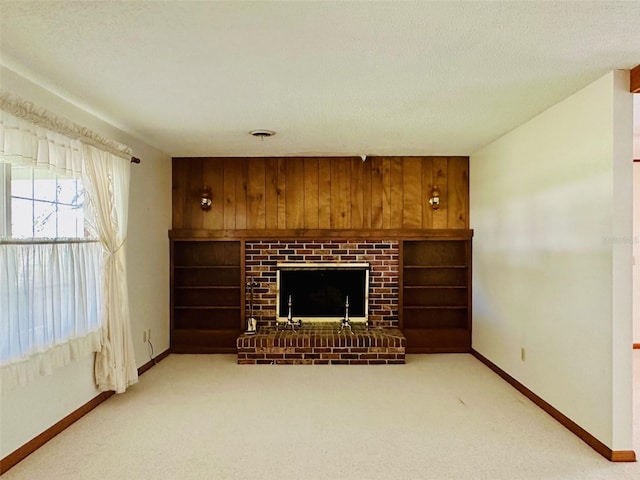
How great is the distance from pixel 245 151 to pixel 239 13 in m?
3.12

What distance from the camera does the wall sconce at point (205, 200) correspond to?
5.27 metres

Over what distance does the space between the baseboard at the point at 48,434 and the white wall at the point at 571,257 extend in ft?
11.8

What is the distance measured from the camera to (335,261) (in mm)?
5340

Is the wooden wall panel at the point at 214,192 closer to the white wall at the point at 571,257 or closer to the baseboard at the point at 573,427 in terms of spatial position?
the white wall at the point at 571,257

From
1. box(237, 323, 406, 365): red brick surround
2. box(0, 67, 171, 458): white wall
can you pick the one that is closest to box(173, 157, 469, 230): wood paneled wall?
box(0, 67, 171, 458): white wall

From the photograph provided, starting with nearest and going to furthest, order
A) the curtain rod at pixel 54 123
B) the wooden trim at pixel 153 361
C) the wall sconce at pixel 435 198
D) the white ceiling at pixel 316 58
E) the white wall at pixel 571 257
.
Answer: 1. the white ceiling at pixel 316 58
2. the curtain rod at pixel 54 123
3. the white wall at pixel 571 257
4. the wooden trim at pixel 153 361
5. the wall sconce at pixel 435 198

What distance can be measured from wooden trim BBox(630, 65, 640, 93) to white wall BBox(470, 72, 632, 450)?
0.13ft

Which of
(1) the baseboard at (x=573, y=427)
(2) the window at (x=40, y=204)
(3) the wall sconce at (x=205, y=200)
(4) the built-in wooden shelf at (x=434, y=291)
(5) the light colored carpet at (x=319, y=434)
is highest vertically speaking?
(3) the wall sconce at (x=205, y=200)

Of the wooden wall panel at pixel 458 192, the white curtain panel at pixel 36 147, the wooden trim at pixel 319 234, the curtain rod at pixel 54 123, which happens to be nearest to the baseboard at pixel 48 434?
the white curtain panel at pixel 36 147

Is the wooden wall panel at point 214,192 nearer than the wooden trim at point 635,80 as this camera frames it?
No

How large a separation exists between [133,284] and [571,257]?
3847 mm

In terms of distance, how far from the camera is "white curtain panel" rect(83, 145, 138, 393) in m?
3.38

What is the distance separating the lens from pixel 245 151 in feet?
16.4

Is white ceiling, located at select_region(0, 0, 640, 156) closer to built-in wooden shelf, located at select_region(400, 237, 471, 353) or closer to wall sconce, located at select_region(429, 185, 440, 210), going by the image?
wall sconce, located at select_region(429, 185, 440, 210)
